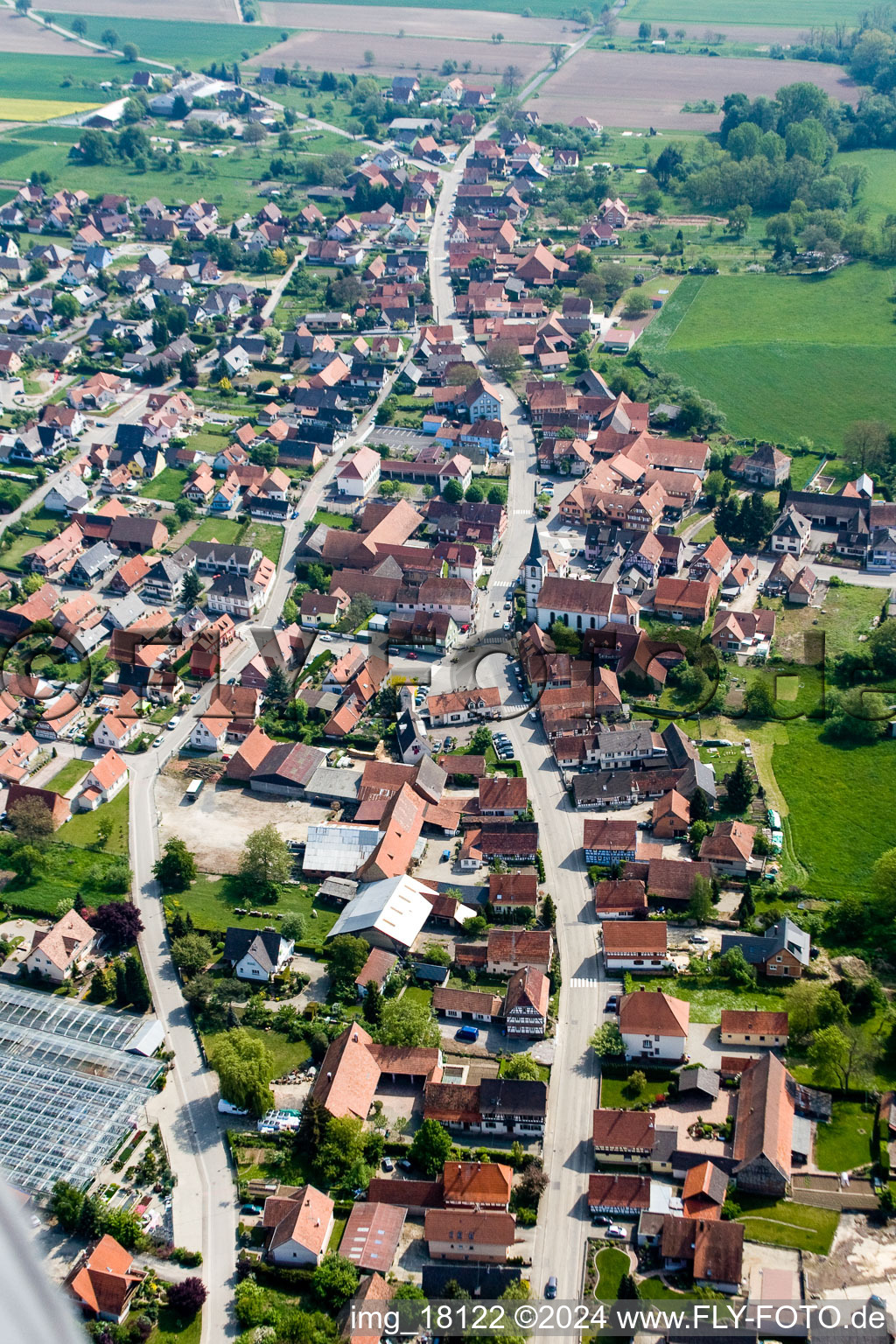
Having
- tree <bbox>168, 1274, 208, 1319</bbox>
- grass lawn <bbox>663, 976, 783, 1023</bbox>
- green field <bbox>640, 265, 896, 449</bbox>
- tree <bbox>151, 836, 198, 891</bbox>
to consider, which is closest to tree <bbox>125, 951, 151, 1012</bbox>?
tree <bbox>151, 836, 198, 891</bbox>

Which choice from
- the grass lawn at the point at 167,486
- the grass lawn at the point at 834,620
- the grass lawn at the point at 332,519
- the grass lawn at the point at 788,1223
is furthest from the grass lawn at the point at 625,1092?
the grass lawn at the point at 167,486

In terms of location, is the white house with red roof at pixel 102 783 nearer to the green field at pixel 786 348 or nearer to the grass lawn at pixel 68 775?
the grass lawn at pixel 68 775

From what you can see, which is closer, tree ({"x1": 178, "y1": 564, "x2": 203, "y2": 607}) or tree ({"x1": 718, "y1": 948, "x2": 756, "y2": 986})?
tree ({"x1": 718, "y1": 948, "x2": 756, "y2": 986})

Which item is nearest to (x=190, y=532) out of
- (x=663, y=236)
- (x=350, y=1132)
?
(x=350, y=1132)

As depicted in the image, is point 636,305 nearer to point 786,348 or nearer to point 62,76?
point 786,348

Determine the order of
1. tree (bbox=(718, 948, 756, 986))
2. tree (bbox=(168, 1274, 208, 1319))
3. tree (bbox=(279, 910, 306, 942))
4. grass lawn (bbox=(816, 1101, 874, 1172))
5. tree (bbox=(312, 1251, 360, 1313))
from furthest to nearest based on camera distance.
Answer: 1. tree (bbox=(279, 910, 306, 942))
2. tree (bbox=(718, 948, 756, 986))
3. grass lawn (bbox=(816, 1101, 874, 1172))
4. tree (bbox=(312, 1251, 360, 1313))
5. tree (bbox=(168, 1274, 208, 1319))

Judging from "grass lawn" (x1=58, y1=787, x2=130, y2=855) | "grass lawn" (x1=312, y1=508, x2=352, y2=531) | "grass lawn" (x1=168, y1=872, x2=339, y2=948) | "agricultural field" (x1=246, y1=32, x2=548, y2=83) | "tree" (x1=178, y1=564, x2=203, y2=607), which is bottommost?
"grass lawn" (x1=168, y1=872, x2=339, y2=948)

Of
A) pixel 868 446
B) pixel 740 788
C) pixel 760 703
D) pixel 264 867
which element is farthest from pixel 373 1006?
pixel 868 446

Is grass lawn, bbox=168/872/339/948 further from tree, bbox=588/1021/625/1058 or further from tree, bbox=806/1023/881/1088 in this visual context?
tree, bbox=806/1023/881/1088
